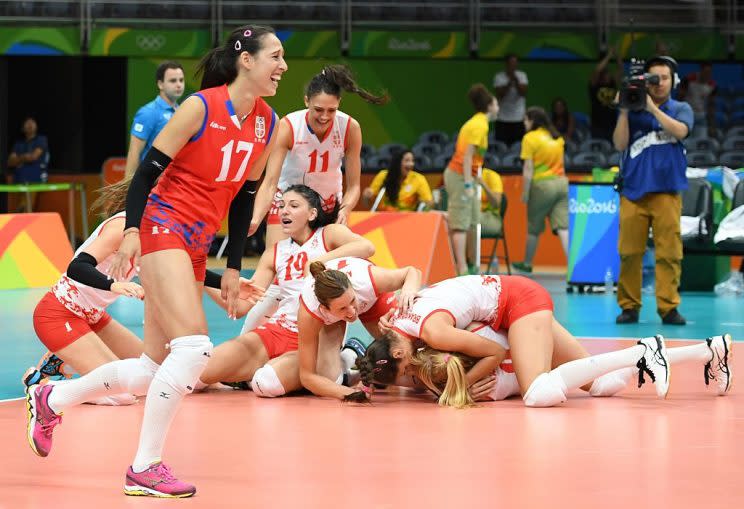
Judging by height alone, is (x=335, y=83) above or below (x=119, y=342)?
above

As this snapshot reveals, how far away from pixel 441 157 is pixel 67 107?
21.8ft

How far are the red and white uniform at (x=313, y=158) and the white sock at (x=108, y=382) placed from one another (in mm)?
2866

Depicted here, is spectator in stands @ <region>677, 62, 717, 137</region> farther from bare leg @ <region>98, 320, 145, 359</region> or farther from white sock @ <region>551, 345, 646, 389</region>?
bare leg @ <region>98, 320, 145, 359</region>

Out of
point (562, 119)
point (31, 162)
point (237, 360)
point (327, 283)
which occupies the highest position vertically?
point (562, 119)

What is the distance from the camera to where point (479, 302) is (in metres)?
6.41

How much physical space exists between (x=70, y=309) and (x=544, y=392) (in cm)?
242

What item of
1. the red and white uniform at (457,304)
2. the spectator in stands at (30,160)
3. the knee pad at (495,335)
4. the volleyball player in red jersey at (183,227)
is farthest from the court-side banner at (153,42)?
the volleyball player in red jersey at (183,227)

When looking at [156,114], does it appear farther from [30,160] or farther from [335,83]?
[30,160]

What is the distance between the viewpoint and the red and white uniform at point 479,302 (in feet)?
20.6

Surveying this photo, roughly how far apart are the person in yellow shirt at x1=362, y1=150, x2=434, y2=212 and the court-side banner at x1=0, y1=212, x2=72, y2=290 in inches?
131

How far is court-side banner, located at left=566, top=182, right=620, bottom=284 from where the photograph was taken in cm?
1259

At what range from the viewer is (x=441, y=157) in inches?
714

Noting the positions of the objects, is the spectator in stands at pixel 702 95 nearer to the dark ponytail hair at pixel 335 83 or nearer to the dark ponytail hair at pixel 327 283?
the dark ponytail hair at pixel 335 83

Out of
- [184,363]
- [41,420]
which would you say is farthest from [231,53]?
[41,420]
